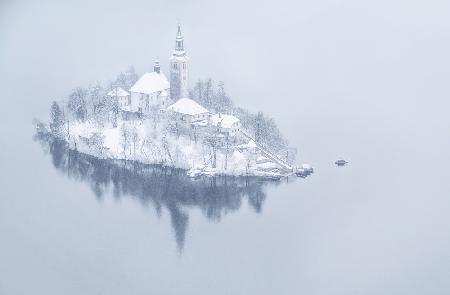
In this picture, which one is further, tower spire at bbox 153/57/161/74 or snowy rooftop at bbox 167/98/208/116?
tower spire at bbox 153/57/161/74

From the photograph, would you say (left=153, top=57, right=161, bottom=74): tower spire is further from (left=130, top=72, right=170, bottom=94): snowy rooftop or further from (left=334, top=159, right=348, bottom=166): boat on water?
(left=334, top=159, right=348, bottom=166): boat on water

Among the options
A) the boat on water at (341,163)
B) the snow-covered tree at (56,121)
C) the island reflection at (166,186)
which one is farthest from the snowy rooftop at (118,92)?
the boat on water at (341,163)

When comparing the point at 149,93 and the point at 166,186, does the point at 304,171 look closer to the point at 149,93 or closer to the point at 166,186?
the point at 166,186

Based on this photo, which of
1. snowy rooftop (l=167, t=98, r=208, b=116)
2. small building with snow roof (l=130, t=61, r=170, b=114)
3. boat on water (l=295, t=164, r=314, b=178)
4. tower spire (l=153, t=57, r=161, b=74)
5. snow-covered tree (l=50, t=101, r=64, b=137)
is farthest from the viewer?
A: tower spire (l=153, t=57, r=161, b=74)

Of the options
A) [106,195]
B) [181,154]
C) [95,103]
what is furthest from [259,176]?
[95,103]

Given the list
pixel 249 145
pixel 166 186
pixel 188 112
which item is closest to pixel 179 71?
pixel 188 112

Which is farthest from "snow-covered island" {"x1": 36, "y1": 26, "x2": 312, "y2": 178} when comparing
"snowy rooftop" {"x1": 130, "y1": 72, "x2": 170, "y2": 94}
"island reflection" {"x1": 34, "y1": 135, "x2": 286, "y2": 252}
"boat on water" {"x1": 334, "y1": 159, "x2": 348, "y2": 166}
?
"boat on water" {"x1": 334, "y1": 159, "x2": 348, "y2": 166}

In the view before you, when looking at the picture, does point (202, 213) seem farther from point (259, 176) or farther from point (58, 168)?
point (58, 168)
